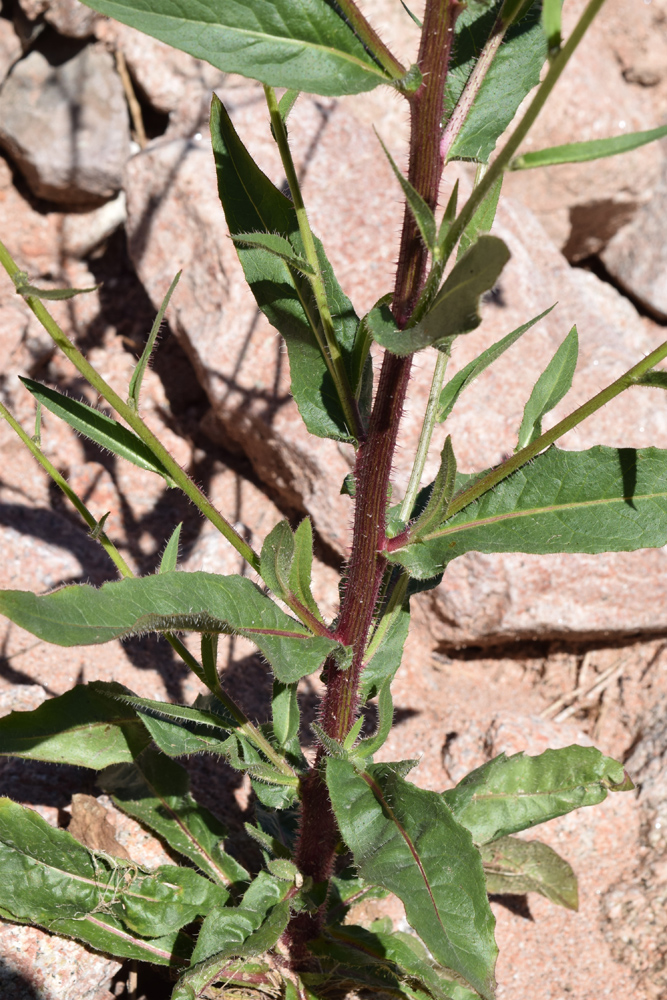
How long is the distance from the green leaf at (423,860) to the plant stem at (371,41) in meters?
0.89

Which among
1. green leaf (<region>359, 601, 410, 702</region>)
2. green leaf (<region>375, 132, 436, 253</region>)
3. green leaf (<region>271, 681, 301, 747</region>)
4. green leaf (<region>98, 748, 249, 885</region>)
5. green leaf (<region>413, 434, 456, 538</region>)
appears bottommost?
green leaf (<region>98, 748, 249, 885</region>)

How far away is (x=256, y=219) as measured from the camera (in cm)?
129

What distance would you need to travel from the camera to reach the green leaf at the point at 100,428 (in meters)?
1.34

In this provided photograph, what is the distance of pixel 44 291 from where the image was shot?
36.9 inches

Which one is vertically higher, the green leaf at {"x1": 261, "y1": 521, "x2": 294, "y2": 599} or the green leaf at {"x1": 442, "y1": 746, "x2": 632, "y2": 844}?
Result: the green leaf at {"x1": 261, "y1": 521, "x2": 294, "y2": 599}

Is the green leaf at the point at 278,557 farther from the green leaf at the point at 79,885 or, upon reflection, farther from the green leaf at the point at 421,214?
the green leaf at the point at 79,885

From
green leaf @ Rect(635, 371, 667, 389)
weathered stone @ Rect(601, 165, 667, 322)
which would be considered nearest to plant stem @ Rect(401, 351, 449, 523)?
green leaf @ Rect(635, 371, 667, 389)

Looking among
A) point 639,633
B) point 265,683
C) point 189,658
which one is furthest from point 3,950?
point 639,633

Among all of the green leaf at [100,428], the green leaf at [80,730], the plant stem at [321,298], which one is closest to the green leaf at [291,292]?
the plant stem at [321,298]

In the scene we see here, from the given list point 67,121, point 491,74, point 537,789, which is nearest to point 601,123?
point 67,121

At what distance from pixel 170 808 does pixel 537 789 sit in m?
0.74

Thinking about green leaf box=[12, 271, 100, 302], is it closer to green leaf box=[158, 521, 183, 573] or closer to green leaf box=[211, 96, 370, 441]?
green leaf box=[211, 96, 370, 441]

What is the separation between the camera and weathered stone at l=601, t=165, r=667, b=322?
3.92 meters

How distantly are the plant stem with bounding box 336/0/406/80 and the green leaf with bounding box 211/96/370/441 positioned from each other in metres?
0.32
